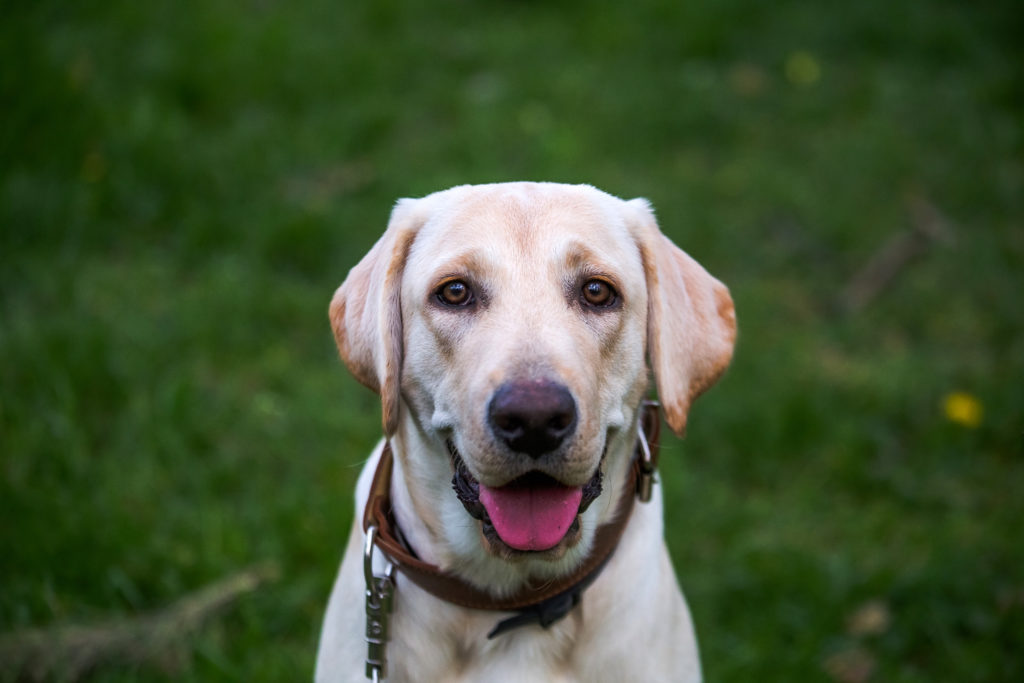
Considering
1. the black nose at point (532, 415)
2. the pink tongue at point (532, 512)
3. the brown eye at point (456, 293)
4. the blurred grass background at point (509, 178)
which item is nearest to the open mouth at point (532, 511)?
the pink tongue at point (532, 512)

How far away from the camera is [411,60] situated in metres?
7.17

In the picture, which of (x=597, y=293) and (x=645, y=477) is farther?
(x=645, y=477)

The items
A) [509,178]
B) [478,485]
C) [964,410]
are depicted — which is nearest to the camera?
[478,485]

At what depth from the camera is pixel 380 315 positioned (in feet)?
8.04

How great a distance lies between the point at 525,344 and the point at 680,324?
20.9 inches

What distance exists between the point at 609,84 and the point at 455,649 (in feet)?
18.1

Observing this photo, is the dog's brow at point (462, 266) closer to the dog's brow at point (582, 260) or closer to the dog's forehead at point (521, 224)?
the dog's forehead at point (521, 224)

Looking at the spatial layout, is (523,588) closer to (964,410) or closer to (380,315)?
(380,315)

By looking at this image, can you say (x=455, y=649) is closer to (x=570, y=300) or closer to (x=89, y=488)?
(x=570, y=300)

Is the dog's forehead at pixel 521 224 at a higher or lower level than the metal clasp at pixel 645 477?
higher

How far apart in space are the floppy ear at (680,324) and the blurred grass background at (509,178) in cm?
148

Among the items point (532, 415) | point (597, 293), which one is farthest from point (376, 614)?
point (597, 293)

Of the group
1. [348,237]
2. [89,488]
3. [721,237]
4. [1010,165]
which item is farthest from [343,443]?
[1010,165]

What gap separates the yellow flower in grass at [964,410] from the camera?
448cm
